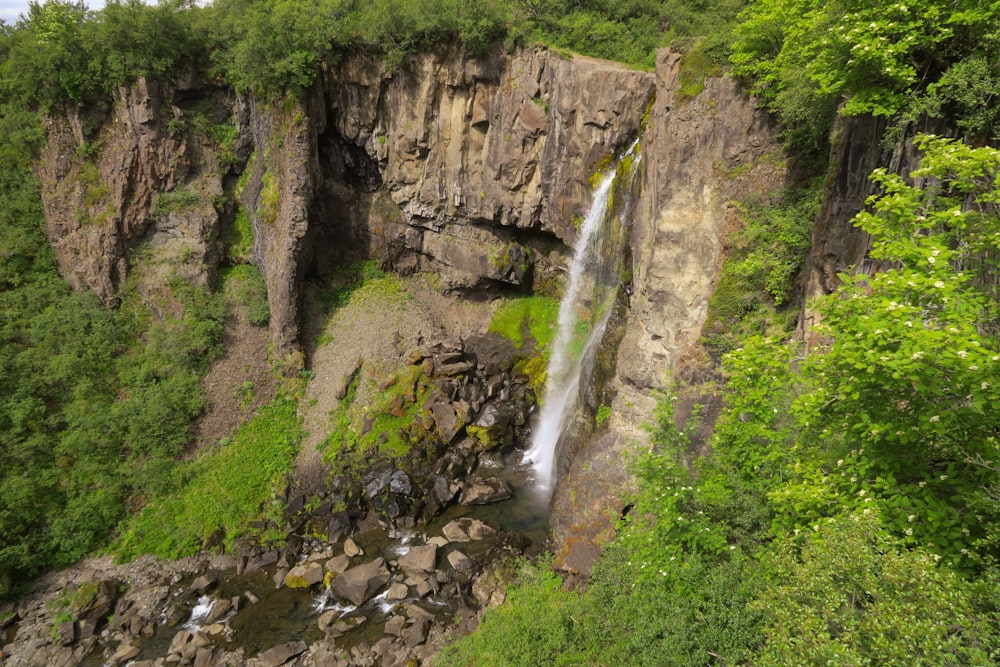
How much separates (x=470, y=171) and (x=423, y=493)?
56.3 ft

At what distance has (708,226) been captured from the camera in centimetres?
1509

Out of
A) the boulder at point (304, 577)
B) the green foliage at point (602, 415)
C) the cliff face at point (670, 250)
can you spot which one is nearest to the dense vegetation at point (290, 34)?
the cliff face at point (670, 250)

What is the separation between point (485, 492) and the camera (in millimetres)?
20703

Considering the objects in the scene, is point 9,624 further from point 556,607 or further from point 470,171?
point 470,171

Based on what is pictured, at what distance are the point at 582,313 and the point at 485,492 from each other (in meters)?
10.9

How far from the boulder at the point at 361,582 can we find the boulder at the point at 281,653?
6.46 feet

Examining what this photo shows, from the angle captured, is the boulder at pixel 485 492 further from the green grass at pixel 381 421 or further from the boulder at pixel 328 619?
the boulder at pixel 328 619

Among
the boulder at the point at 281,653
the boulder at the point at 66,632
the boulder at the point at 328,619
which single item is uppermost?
the boulder at the point at 328,619

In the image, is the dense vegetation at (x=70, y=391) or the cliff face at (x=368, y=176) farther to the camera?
the cliff face at (x=368, y=176)

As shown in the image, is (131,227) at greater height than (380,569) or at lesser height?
greater

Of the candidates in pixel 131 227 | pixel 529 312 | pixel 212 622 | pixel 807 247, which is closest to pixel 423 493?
pixel 212 622

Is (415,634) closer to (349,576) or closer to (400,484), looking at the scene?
(349,576)

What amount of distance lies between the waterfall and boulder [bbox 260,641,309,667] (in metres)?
10.6

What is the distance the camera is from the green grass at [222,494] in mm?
19500
